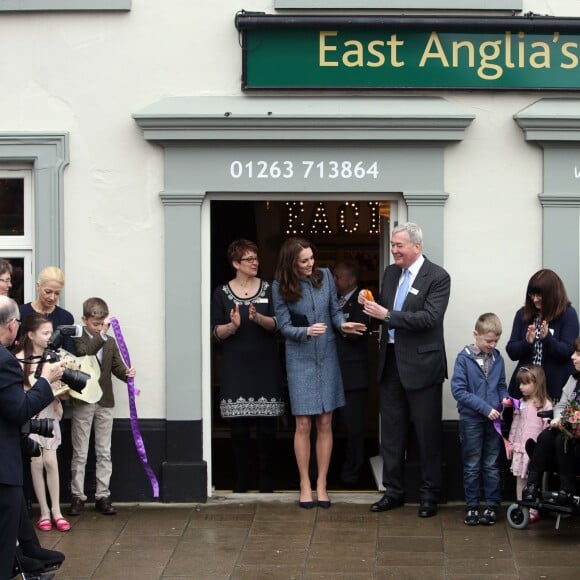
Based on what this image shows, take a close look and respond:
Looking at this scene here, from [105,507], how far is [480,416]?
9.02ft

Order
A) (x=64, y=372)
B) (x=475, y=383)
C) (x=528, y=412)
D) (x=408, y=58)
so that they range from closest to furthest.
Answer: (x=64, y=372) < (x=528, y=412) < (x=475, y=383) < (x=408, y=58)

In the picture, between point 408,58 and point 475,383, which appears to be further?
point 408,58

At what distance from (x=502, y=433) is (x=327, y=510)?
140 centimetres

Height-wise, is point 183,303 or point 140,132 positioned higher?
point 140,132

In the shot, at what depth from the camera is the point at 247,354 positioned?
9.98 meters

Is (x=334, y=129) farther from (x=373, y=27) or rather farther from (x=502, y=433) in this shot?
(x=502, y=433)

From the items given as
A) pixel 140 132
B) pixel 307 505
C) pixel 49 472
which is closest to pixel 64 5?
pixel 140 132

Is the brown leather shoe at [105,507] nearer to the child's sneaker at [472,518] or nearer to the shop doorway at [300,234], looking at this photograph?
the shop doorway at [300,234]

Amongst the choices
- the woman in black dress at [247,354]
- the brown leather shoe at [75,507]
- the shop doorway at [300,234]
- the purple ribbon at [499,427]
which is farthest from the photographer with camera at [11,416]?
the shop doorway at [300,234]

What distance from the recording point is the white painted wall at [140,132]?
31.7 feet

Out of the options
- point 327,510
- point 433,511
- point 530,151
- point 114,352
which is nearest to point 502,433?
point 433,511

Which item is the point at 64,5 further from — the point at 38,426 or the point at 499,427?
the point at 499,427

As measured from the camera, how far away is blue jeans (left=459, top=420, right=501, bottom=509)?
9141 millimetres

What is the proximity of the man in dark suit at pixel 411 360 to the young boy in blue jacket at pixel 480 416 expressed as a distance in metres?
0.24
